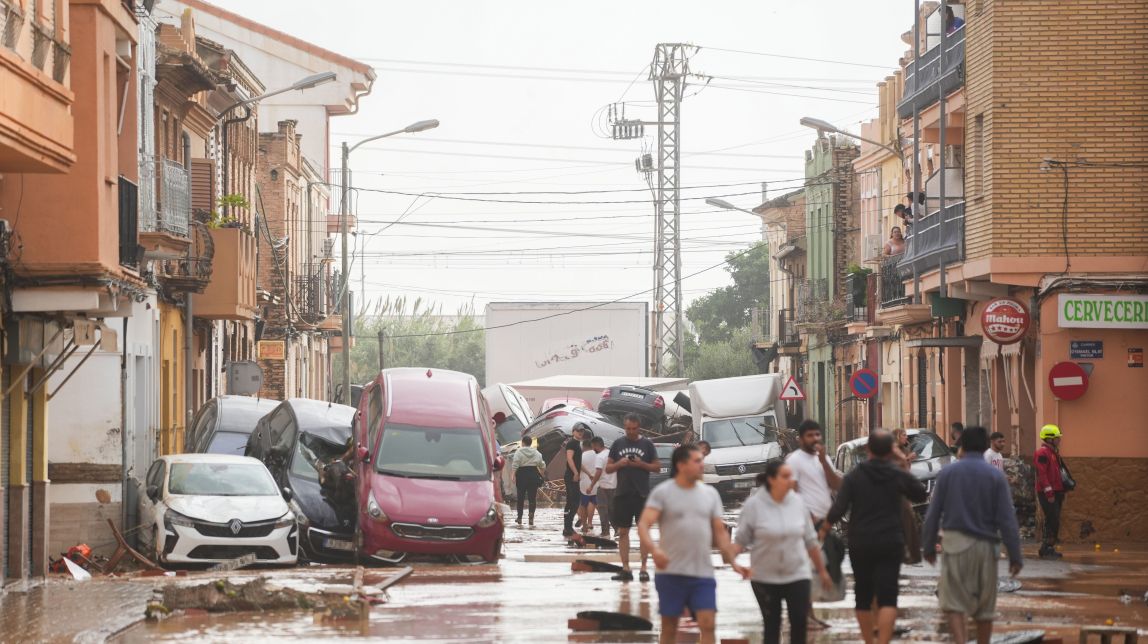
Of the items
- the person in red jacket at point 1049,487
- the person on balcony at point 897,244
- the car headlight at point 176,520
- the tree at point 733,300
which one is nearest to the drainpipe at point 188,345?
the car headlight at point 176,520

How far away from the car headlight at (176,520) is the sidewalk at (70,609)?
5.85 ft

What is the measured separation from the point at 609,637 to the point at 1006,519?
11.9 feet

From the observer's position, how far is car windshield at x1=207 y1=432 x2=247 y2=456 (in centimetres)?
3272

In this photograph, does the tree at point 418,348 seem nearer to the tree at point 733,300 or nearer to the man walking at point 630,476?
the tree at point 733,300

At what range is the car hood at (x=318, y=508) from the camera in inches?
1043

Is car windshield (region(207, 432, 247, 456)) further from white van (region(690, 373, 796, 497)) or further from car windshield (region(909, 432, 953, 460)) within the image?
white van (region(690, 373, 796, 497))

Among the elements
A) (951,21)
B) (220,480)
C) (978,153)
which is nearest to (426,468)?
(220,480)

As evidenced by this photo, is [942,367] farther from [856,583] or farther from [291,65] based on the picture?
[291,65]

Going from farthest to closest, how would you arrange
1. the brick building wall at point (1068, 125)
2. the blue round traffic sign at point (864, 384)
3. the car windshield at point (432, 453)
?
1. the blue round traffic sign at point (864, 384)
2. the brick building wall at point (1068, 125)
3. the car windshield at point (432, 453)

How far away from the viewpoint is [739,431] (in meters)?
45.7

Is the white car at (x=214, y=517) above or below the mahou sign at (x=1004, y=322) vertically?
below

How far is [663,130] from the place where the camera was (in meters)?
60.9

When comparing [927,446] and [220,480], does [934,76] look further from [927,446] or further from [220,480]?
[220,480]

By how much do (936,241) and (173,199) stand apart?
45.3 feet
